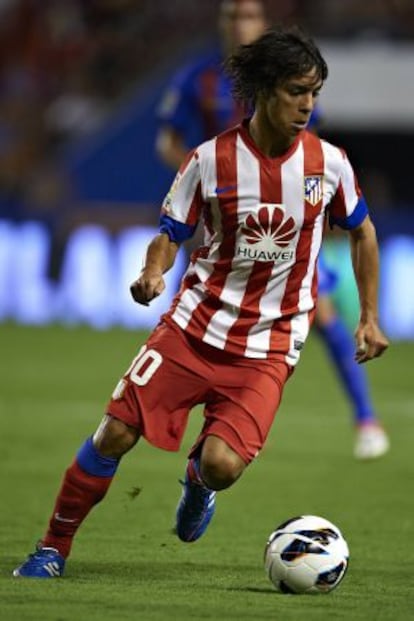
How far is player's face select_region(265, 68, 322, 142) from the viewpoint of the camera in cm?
526

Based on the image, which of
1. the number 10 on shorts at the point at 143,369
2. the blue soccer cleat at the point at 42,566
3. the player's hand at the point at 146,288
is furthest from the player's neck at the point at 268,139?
the blue soccer cleat at the point at 42,566

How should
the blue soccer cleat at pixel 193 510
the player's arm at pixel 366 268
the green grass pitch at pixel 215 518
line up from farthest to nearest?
the blue soccer cleat at pixel 193 510, the player's arm at pixel 366 268, the green grass pitch at pixel 215 518

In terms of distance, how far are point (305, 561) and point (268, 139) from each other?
4.61 ft

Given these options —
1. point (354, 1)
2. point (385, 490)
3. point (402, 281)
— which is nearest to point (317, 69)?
point (385, 490)

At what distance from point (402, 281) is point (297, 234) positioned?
10104 mm

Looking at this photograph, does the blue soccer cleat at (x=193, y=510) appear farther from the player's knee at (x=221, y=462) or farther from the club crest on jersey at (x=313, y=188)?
the club crest on jersey at (x=313, y=188)

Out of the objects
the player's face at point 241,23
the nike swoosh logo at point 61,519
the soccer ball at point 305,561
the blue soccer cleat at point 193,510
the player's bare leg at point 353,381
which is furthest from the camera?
the player's bare leg at point 353,381

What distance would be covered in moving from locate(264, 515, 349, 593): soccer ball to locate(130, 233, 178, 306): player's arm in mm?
867

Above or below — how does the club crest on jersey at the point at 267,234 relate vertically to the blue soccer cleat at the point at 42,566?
above

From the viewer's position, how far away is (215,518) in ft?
23.0

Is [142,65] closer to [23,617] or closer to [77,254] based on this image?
[77,254]

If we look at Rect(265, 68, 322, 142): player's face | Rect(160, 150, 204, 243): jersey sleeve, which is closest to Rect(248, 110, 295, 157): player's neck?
Rect(265, 68, 322, 142): player's face

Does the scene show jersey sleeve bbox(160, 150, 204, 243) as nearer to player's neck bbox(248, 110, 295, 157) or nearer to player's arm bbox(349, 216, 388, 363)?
player's neck bbox(248, 110, 295, 157)

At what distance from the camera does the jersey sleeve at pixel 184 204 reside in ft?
17.8
